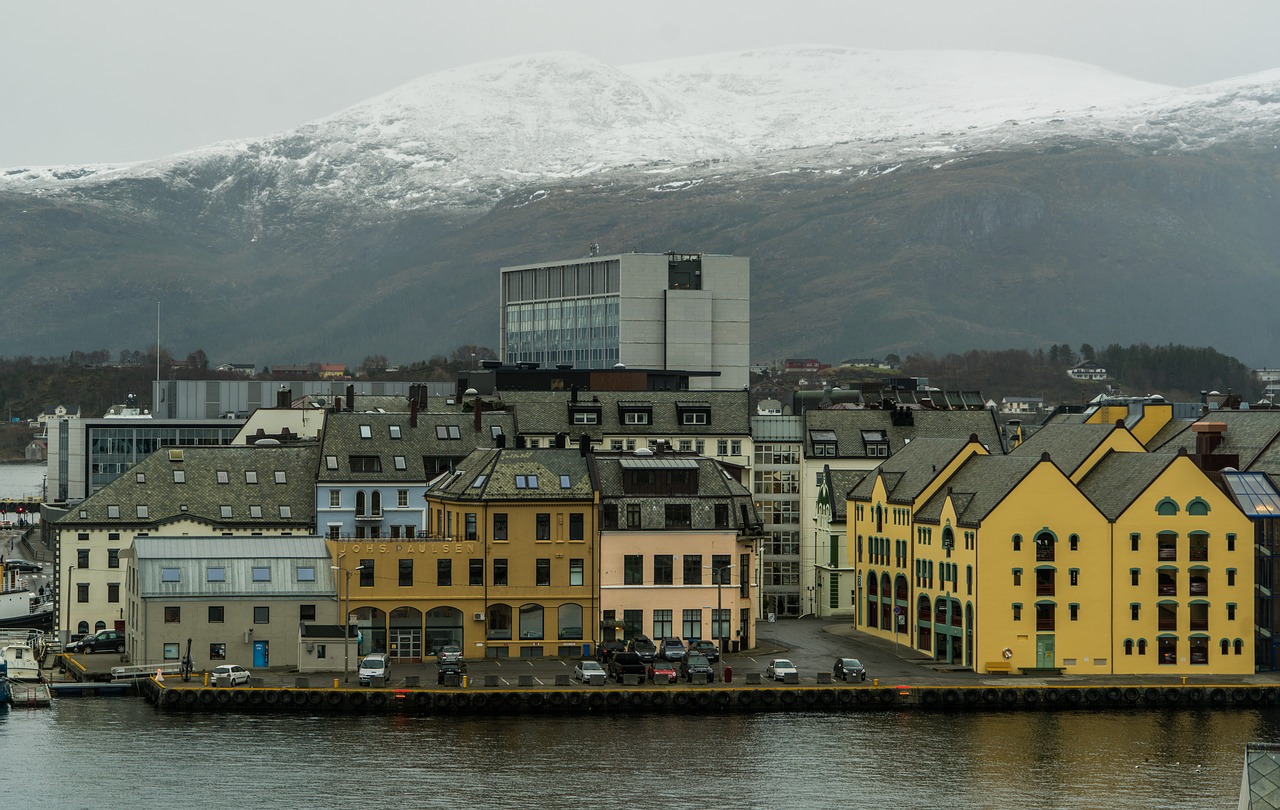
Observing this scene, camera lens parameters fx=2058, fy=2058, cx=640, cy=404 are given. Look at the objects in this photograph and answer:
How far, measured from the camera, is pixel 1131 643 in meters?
113

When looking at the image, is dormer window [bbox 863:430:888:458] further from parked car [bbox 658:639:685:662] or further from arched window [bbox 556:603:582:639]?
arched window [bbox 556:603:582:639]

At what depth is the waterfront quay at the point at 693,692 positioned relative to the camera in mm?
101688

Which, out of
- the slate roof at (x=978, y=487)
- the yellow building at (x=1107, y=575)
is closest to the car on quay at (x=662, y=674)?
the yellow building at (x=1107, y=575)

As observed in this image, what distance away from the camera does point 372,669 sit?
10544cm

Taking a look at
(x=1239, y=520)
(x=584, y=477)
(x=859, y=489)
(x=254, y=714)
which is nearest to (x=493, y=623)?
(x=584, y=477)

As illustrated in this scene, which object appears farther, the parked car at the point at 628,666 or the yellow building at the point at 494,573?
the yellow building at the point at 494,573

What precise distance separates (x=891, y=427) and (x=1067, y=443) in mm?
23980

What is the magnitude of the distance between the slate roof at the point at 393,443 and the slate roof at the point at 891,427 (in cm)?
2514

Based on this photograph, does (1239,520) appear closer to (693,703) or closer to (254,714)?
(693,703)

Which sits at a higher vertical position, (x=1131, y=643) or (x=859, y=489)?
(x=859, y=489)

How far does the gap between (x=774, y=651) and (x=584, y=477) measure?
15210 mm

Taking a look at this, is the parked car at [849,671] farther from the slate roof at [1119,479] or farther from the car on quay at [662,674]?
the slate roof at [1119,479]

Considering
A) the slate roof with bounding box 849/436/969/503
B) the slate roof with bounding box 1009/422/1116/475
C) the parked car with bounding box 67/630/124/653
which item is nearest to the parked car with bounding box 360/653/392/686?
the parked car with bounding box 67/630/124/653

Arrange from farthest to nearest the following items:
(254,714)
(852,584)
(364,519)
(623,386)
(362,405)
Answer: (623,386) < (362,405) < (852,584) < (364,519) < (254,714)
